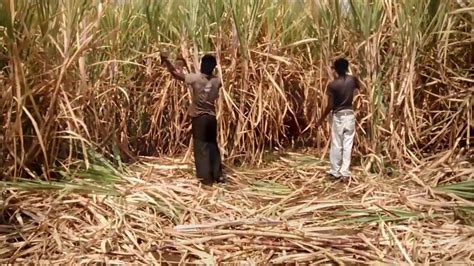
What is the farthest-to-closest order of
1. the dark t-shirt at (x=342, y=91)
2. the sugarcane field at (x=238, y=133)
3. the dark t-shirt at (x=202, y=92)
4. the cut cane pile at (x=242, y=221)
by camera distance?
the dark t-shirt at (x=342, y=91), the dark t-shirt at (x=202, y=92), the sugarcane field at (x=238, y=133), the cut cane pile at (x=242, y=221)

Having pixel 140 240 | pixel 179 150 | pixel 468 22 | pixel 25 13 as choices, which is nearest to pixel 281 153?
pixel 179 150

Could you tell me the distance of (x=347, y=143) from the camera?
470cm

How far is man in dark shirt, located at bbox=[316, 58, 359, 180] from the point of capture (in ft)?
15.2

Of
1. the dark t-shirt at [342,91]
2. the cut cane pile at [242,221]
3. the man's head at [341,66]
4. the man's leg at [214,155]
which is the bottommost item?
the cut cane pile at [242,221]

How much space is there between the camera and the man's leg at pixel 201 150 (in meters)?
4.46

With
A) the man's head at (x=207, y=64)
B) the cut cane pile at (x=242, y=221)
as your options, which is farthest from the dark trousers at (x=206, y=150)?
the man's head at (x=207, y=64)

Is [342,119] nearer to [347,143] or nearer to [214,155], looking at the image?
[347,143]

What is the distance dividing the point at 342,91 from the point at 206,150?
1.16 metres

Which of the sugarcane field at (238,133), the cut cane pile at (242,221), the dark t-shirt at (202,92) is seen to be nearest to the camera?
the cut cane pile at (242,221)

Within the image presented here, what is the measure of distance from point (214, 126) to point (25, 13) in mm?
1588

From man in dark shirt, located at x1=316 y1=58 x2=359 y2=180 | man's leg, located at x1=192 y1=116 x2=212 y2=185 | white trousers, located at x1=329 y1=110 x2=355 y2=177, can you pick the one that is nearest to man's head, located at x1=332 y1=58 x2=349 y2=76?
man in dark shirt, located at x1=316 y1=58 x2=359 y2=180

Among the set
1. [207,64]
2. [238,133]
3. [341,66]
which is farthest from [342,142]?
[207,64]

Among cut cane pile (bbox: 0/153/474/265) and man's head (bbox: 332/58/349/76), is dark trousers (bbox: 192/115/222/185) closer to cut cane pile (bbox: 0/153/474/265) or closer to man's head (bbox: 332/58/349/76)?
cut cane pile (bbox: 0/153/474/265)

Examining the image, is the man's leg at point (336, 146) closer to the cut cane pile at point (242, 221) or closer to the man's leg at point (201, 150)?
the cut cane pile at point (242, 221)
